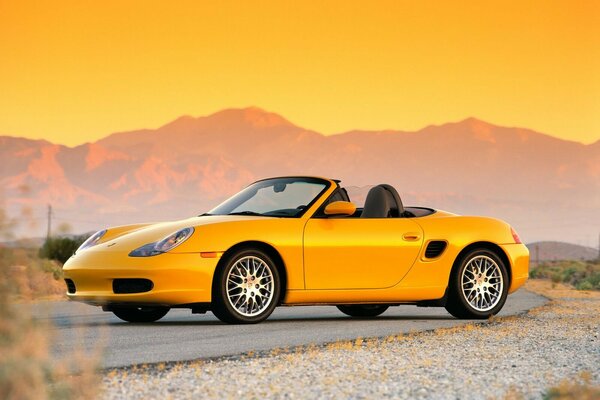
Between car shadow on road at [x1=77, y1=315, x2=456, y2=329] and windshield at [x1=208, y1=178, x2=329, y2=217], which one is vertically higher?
windshield at [x1=208, y1=178, x2=329, y2=217]

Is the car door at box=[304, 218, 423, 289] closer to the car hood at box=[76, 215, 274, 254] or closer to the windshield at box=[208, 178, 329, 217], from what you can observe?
the windshield at box=[208, 178, 329, 217]

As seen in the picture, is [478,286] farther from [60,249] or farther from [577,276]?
[577,276]

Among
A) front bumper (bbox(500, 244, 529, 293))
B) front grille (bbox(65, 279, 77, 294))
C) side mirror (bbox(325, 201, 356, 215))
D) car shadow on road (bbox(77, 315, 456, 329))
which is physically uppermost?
side mirror (bbox(325, 201, 356, 215))

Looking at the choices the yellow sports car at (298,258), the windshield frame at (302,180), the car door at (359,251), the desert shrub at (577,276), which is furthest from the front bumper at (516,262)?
the desert shrub at (577,276)

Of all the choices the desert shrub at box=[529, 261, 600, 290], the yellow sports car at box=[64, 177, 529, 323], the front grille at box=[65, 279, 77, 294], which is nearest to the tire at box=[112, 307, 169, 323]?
the yellow sports car at box=[64, 177, 529, 323]

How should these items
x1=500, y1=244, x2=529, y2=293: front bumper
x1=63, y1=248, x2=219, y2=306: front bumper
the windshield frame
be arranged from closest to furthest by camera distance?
1. x1=63, y1=248, x2=219, y2=306: front bumper
2. the windshield frame
3. x1=500, y1=244, x2=529, y2=293: front bumper

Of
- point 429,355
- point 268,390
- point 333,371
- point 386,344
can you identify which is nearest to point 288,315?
point 386,344

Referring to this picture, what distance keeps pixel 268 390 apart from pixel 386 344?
3286 millimetres

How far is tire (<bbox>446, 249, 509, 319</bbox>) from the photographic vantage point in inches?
531

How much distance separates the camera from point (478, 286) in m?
13.6

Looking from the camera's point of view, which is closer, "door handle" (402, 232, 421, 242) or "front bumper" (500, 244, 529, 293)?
"door handle" (402, 232, 421, 242)

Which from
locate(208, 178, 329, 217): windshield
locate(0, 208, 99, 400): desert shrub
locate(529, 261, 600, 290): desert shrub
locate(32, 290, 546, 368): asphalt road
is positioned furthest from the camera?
locate(529, 261, 600, 290): desert shrub

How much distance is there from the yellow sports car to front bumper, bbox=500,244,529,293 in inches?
0.6

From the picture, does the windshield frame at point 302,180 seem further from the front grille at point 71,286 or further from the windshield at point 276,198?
the front grille at point 71,286
